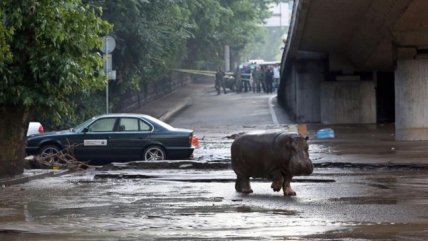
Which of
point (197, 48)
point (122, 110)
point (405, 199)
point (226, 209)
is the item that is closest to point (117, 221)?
point (226, 209)

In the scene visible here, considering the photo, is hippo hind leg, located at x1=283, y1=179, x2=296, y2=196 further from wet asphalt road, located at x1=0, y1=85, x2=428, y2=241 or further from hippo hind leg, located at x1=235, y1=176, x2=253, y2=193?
hippo hind leg, located at x1=235, y1=176, x2=253, y2=193

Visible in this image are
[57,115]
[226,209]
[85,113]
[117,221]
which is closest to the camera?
[117,221]

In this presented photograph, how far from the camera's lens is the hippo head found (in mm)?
14016

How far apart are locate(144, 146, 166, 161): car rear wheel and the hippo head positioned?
9.27m

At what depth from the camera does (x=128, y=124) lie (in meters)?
23.5

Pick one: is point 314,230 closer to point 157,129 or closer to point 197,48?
A: point 157,129

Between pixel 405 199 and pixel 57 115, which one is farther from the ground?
pixel 57 115

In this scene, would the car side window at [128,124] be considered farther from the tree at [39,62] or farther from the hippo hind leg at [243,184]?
the hippo hind leg at [243,184]

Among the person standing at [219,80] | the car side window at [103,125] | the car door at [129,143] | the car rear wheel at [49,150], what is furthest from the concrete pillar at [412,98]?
the person standing at [219,80]

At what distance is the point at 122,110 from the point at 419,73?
1876 cm

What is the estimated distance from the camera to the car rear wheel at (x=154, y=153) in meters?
23.0

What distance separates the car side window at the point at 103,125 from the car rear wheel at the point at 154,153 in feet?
3.68

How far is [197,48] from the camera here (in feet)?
203

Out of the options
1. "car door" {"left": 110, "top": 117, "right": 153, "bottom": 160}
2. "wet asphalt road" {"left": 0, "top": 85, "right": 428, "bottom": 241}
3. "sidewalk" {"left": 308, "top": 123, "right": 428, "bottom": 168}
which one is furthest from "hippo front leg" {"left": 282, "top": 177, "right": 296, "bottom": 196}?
"car door" {"left": 110, "top": 117, "right": 153, "bottom": 160}
